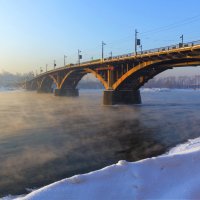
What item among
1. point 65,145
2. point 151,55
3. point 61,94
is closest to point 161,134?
point 65,145

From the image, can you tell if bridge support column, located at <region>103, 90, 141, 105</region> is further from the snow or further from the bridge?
the snow

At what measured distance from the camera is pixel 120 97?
58.7 m

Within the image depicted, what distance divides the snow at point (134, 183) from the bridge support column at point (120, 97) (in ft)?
162

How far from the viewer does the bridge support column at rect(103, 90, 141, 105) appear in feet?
191

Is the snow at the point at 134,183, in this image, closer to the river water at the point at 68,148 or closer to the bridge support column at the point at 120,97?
the river water at the point at 68,148

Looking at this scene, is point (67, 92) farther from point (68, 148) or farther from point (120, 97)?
point (68, 148)

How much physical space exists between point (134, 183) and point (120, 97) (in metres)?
51.0

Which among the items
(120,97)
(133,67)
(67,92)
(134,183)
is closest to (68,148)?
(134,183)

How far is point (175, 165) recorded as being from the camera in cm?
880

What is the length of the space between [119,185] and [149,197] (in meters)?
0.83

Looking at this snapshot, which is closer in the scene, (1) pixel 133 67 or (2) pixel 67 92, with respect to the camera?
(1) pixel 133 67

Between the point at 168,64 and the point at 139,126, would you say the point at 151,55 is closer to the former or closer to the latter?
the point at 168,64

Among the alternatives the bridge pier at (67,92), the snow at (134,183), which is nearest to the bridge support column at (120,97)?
the bridge pier at (67,92)

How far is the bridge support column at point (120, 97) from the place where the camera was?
58188 millimetres
